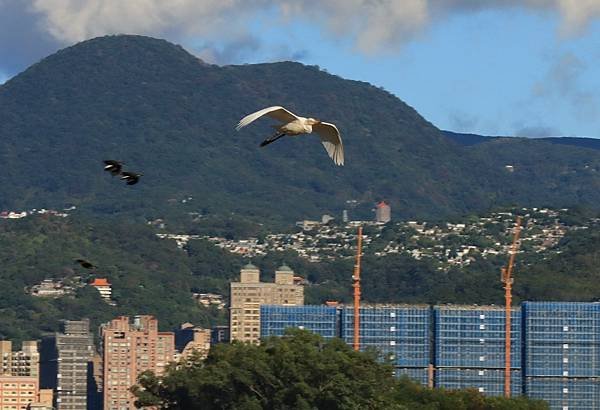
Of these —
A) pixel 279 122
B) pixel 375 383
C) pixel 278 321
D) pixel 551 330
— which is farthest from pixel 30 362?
pixel 279 122

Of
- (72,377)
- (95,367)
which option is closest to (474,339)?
(72,377)

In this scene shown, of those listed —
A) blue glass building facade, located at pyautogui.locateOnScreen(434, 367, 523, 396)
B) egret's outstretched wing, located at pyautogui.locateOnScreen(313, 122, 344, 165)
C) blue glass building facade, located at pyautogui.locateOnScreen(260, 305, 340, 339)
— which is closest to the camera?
egret's outstretched wing, located at pyautogui.locateOnScreen(313, 122, 344, 165)

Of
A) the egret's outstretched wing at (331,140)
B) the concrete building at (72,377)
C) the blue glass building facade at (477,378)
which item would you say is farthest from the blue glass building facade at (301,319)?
the egret's outstretched wing at (331,140)

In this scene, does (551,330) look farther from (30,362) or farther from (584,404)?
(30,362)

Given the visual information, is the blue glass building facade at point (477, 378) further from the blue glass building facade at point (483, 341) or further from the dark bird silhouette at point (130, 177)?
the dark bird silhouette at point (130, 177)

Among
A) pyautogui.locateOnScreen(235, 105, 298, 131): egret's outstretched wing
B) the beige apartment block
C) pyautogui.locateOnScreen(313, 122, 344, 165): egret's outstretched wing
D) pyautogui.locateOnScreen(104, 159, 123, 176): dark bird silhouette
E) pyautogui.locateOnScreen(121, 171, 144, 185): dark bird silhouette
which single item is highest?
pyautogui.locateOnScreen(235, 105, 298, 131): egret's outstretched wing

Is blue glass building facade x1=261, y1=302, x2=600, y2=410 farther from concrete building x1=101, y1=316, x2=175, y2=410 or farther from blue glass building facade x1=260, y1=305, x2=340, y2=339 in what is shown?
concrete building x1=101, y1=316, x2=175, y2=410

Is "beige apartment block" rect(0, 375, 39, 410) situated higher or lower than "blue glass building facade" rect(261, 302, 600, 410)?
lower

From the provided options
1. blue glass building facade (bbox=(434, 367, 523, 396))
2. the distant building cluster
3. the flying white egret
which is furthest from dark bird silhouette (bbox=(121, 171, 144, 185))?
the distant building cluster
